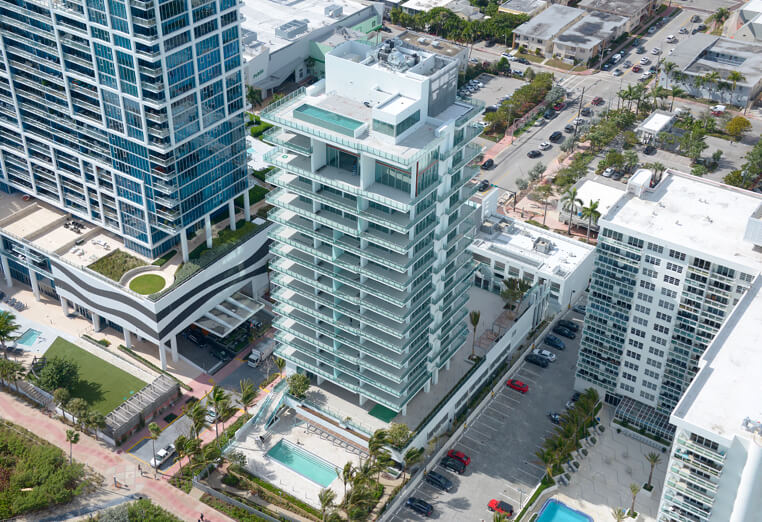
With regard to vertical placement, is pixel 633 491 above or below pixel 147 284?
below

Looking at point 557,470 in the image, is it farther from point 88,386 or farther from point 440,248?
point 88,386

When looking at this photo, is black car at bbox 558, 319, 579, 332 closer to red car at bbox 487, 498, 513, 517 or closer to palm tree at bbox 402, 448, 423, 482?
red car at bbox 487, 498, 513, 517

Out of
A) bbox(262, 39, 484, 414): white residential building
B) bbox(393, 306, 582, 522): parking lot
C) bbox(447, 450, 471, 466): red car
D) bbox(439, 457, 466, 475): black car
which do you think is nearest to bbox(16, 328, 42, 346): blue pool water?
bbox(262, 39, 484, 414): white residential building

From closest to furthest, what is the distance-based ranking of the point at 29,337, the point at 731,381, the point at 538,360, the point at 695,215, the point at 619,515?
the point at 731,381, the point at 619,515, the point at 695,215, the point at 538,360, the point at 29,337

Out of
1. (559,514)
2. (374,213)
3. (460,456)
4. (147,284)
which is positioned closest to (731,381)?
(559,514)

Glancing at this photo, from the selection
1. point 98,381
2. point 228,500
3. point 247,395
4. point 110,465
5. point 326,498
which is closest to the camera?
→ point 326,498

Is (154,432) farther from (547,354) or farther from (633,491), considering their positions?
(633,491)

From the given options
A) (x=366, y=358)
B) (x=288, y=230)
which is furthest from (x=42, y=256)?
(x=366, y=358)
